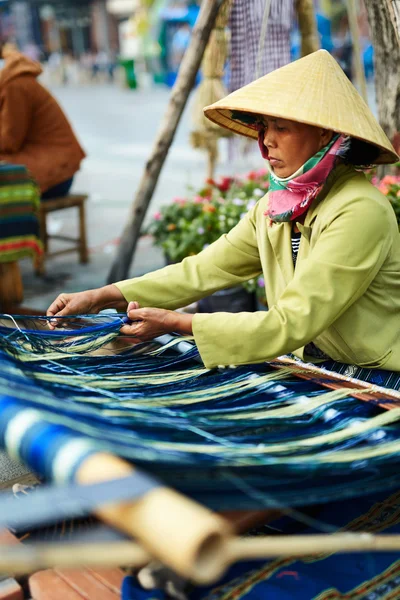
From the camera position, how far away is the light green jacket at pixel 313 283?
5.54 feet

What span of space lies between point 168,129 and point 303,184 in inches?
91.2

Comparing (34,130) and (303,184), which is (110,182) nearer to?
(34,130)

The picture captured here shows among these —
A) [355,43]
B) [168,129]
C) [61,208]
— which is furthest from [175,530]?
[61,208]

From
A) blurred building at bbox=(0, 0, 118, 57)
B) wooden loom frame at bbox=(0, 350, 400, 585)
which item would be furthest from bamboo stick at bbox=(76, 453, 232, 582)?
blurred building at bbox=(0, 0, 118, 57)

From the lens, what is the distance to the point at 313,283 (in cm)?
169

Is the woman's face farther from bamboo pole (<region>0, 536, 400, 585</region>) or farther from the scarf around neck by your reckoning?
bamboo pole (<region>0, 536, 400, 585</region>)

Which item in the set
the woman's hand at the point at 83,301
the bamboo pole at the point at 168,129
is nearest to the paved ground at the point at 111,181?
the bamboo pole at the point at 168,129

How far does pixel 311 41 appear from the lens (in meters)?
4.22

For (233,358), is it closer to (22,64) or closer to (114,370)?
(114,370)

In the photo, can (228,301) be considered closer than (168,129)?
Yes

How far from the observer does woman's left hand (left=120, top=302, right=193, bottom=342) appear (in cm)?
178

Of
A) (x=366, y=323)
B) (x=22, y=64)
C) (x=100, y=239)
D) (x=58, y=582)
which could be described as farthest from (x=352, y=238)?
(x=100, y=239)

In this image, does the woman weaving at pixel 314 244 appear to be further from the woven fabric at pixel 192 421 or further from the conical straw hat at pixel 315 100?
the woven fabric at pixel 192 421

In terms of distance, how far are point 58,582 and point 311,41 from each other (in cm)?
359
